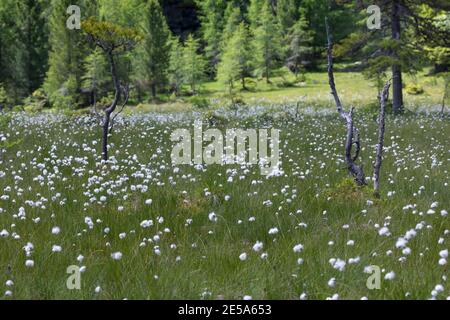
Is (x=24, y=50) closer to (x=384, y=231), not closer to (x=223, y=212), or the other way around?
(x=223, y=212)

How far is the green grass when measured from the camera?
154 inches

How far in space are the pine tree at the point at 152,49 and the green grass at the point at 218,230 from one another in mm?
39817

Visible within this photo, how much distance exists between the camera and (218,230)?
5.36m

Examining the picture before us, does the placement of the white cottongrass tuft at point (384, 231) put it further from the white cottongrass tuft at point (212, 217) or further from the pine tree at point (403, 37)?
the pine tree at point (403, 37)

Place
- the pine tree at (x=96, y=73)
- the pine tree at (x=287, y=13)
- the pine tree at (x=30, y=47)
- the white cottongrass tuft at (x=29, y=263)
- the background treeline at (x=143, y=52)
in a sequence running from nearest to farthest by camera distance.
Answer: the white cottongrass tuft at (x=29, y=263)
the pine tree at (x=96, y=73)
the background treeline at (x=143, y=52)
the pine tree at (x=30, y=47)
the pine tree at (x=287, y=13)

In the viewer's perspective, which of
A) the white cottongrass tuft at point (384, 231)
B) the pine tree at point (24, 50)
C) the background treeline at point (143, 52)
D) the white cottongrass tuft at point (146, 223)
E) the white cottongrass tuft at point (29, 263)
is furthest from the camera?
the pine tree at point (24, 50)

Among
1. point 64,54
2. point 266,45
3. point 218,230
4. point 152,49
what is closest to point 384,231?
point 218,230

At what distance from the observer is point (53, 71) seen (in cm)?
4194

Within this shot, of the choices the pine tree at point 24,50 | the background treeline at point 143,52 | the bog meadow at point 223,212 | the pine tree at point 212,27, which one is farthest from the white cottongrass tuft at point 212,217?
the pine tree at point 212,27

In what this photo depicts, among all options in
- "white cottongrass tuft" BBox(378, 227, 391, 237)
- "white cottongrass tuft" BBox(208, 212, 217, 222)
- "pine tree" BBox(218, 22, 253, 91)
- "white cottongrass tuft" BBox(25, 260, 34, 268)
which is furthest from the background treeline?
"white cottongrass tuft" BBox(25, 260, 34, 268)

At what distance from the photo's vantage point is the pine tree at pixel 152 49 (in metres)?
47.5

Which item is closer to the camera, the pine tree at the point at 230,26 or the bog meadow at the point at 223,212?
the bog meadow at the point at 223,212
